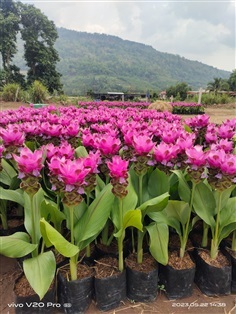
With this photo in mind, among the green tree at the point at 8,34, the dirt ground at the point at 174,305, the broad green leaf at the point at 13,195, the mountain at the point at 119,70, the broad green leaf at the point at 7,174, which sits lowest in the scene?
the dirt ground at the point at 174,305

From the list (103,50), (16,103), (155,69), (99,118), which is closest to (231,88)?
(16,103)

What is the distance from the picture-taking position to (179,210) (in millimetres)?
2105

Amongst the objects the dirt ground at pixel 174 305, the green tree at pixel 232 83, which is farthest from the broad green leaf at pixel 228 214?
the green tree at pixel 232 83

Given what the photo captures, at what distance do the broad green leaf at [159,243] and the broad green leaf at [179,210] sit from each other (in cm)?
15

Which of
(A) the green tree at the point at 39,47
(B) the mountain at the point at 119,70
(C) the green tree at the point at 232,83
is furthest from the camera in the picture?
(B) the mountain at the point at 119,70

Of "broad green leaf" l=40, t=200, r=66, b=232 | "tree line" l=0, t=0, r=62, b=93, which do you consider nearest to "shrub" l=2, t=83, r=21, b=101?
"tree line" l=0, t=0, r=62, b=93

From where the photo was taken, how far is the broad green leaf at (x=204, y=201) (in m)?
2.14

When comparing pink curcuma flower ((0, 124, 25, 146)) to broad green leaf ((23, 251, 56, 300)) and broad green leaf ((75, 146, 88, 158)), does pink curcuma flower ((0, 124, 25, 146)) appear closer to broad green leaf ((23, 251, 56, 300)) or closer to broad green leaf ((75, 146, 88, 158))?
broad green leaf ((75, 146, 88, 158))

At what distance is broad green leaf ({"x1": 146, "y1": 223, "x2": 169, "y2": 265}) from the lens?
6.39 ft

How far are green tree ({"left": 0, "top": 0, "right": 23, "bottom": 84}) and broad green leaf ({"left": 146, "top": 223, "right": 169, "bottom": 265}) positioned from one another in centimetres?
3932

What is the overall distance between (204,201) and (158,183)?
0.39 meters

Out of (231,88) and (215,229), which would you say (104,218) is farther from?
(231,88)

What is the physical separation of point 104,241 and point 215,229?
931 millimetres

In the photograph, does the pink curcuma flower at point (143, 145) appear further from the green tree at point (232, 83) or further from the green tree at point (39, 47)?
the green tree at point (232, 83)
